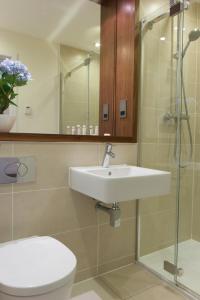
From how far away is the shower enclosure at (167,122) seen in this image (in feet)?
6.01

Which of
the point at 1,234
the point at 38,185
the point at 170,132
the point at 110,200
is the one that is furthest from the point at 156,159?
the point at 1,234

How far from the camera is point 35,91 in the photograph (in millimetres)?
1765

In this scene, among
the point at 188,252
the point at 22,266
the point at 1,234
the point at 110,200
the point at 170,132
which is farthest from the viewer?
the point at 188,252

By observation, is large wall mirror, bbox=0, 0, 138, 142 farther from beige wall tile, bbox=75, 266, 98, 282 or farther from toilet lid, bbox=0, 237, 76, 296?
beige wall tile, bbox=75, 266, 98, 282

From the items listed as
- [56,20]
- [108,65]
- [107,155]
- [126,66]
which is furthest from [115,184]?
[56,20]

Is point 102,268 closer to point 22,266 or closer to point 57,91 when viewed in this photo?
point 22,266

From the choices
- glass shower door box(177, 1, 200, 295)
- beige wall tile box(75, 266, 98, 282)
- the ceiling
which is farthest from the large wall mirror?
beige wall tile box(75, 266, 98, 282)

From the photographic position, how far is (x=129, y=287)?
161 centimetres

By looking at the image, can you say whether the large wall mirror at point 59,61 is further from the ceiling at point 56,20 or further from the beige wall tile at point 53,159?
the beige wall tile at point 53,159

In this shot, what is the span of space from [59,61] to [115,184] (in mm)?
1112

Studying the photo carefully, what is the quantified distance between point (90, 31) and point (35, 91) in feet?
2.34

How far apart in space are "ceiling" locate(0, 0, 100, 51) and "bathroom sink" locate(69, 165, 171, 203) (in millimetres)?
1058

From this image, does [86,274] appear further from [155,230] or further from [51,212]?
[155,230]

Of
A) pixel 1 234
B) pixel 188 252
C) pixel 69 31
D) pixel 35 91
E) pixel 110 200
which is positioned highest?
pixel 69 31
